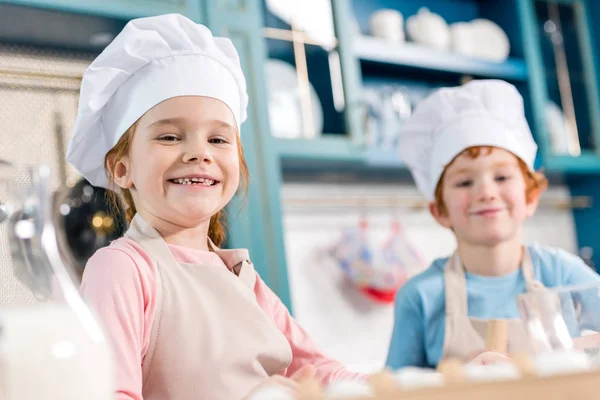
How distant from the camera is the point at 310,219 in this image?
7.56 feet

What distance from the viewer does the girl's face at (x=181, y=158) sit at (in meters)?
0.86

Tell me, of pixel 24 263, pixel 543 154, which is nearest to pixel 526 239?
pixel 543 154

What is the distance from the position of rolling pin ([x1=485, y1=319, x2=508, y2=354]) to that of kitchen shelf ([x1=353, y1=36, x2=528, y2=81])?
4.73 ft

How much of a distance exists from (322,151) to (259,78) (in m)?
0.34

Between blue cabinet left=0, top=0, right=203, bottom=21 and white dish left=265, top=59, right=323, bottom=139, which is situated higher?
blue cabinet left=0, top=0, right=203, bottom=21

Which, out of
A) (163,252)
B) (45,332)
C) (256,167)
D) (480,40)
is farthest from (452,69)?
(45,332)

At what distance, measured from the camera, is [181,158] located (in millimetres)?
860

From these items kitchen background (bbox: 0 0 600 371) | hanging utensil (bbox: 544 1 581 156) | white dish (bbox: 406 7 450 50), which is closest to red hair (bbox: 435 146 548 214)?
kitchen background (bbox: 0 0 600 371)

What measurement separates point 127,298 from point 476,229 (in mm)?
765

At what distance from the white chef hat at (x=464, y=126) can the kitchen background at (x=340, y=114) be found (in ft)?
1.29

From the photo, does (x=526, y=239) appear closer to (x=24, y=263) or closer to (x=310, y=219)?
(x=310, y=219)

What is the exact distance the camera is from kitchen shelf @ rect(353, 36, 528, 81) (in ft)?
7.29

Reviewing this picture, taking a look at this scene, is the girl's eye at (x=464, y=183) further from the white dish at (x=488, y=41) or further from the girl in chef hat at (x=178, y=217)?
the white dish at (x=488, y=41)

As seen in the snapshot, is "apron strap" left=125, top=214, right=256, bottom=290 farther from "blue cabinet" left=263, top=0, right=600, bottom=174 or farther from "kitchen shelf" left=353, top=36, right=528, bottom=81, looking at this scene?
"kitchen shelf" left=353, top=36, right=528, bottom=81
